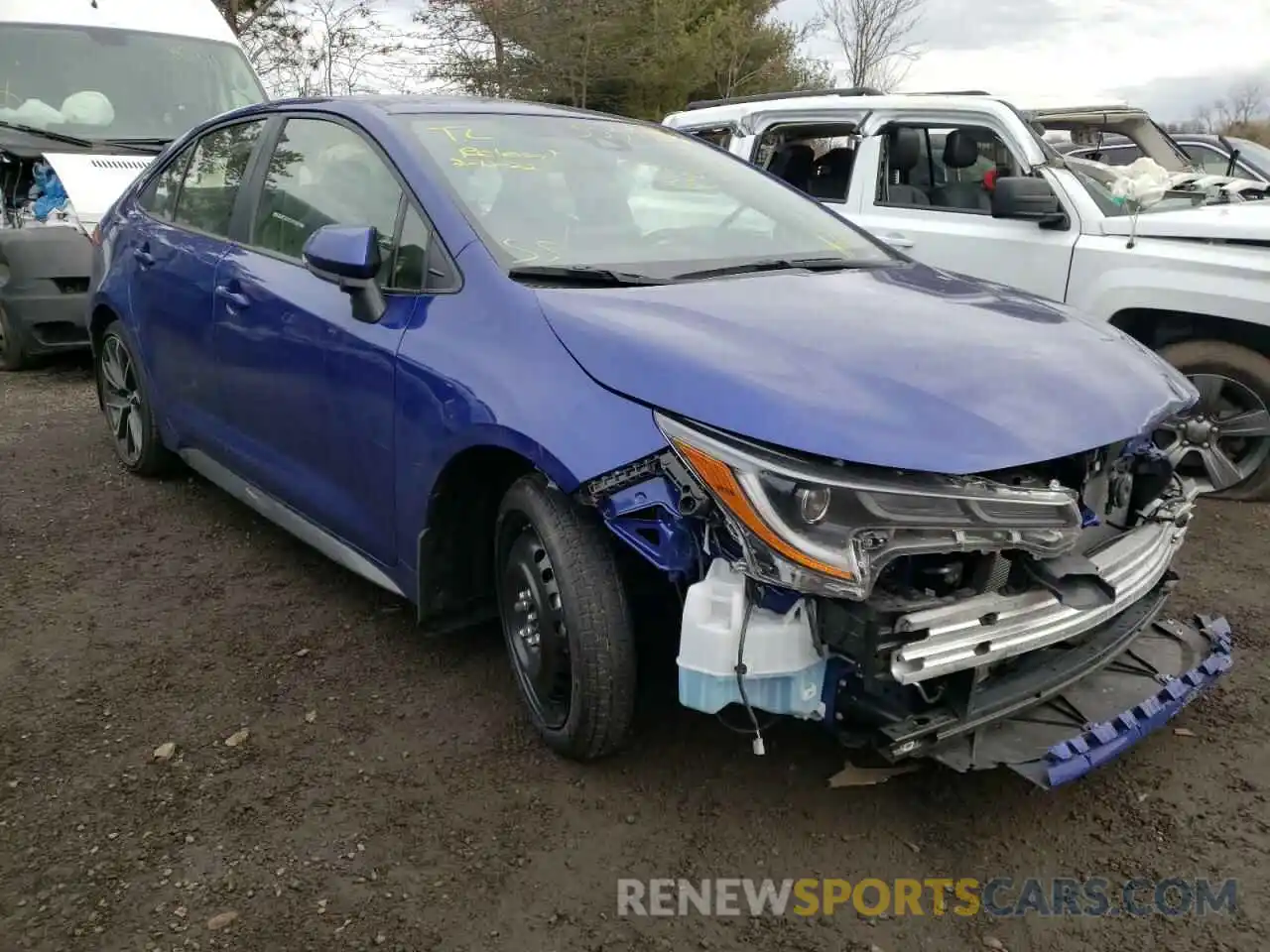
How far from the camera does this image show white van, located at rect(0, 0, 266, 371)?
690 cm

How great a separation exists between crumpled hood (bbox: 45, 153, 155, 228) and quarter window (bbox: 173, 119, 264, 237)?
2.79 meters

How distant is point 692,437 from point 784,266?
3.71 ft

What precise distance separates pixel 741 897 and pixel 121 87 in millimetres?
7493

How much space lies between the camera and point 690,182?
3.61 metres

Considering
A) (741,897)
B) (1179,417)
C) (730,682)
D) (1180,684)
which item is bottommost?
(741,897)

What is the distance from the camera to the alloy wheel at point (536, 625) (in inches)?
104

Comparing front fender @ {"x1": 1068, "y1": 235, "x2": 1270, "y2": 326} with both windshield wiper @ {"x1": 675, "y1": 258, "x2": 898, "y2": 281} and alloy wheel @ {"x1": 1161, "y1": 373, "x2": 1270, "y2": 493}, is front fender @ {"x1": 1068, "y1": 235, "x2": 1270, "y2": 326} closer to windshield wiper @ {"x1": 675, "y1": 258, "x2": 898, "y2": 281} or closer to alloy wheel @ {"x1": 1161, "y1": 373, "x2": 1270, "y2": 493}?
alloy wheel @ {"x1": 1161, "y1": 373, "x2": 1270, "y2": 493}

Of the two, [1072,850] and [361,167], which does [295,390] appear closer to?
[361,167]

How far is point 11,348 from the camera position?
7316 mm

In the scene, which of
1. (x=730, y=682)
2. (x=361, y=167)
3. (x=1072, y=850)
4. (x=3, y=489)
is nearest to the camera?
(x=730, y=682)

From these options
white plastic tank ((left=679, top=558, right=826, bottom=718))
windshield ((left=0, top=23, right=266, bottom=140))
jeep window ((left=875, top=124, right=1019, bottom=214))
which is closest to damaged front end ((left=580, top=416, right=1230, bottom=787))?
white plastic tank ((left=679, top=558, right=826, bottom=718))

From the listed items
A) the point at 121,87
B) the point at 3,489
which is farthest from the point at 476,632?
the point at 121,87

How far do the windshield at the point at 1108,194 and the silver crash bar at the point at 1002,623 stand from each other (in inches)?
130

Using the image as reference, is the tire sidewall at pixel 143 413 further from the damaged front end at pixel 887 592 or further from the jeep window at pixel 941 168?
the jeep window at pixel 941 168
